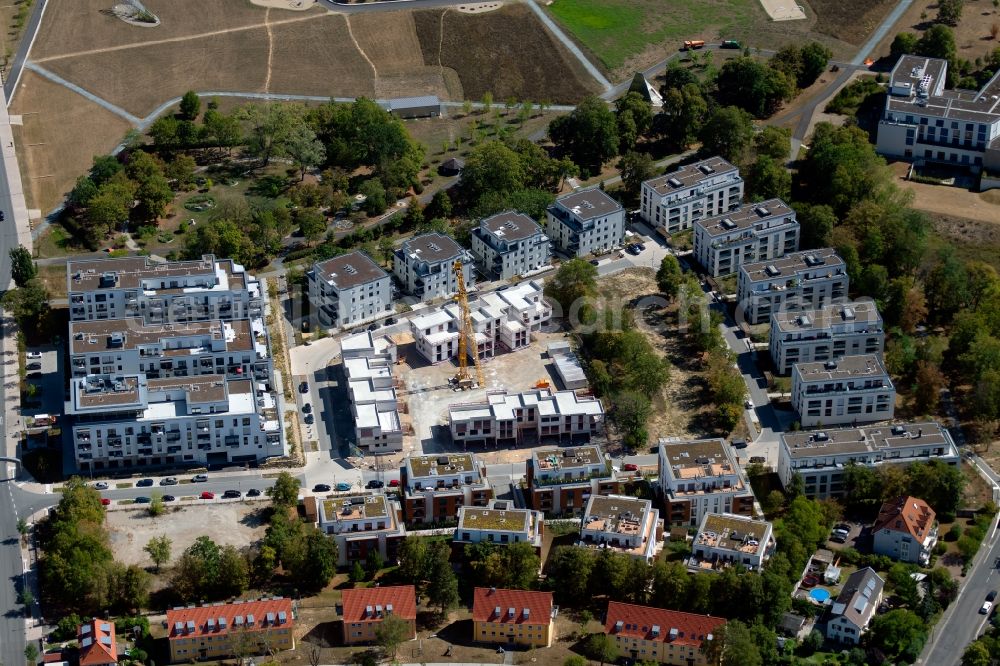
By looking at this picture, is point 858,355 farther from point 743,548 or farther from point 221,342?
point 221,342

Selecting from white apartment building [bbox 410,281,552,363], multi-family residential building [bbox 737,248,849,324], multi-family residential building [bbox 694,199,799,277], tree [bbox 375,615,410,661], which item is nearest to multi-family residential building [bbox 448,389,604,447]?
white apartment building [bbox 410,281,552,363]

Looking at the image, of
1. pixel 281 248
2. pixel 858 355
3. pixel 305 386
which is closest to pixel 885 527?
pixel 858 355

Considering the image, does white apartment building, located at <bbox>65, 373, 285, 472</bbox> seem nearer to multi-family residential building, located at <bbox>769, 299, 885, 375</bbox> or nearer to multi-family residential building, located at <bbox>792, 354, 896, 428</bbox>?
multi-family residential building, located at <bbox>792, 354, 896, 428</bbox>

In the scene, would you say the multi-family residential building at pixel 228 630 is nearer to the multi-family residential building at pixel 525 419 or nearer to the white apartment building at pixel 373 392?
the white apartment building at pixel 373 392

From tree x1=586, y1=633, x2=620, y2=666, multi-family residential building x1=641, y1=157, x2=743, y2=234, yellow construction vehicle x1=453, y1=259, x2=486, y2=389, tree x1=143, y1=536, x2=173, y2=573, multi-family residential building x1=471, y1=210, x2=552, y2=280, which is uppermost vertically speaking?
multi-family residential building x1=641, y1=157, x2=743, y2=234

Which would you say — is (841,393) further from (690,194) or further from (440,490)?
(440,490)

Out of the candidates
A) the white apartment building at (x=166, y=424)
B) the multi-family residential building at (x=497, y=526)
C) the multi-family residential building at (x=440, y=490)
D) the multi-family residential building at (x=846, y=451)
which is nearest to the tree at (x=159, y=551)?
the white apartment building at (x=166, y=424)
